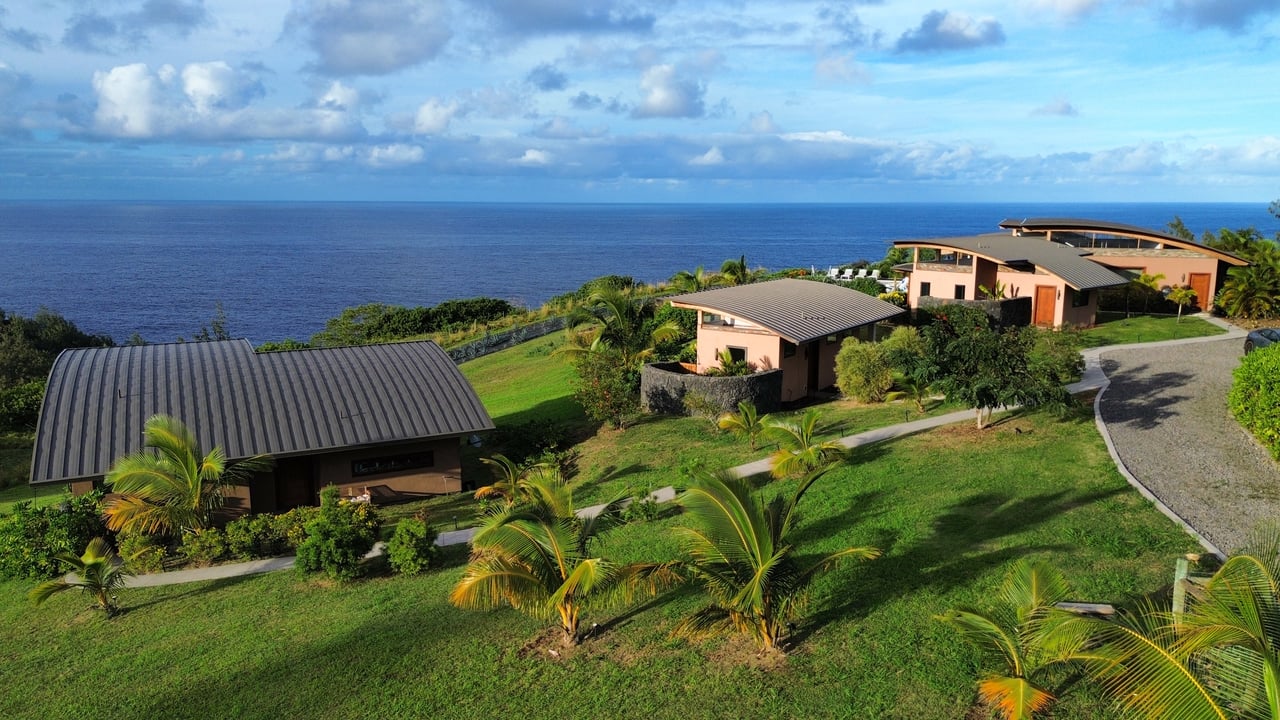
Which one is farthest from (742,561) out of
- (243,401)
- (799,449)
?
(243,401)

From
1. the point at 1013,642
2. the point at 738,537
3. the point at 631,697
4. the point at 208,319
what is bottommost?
the point at 208,319

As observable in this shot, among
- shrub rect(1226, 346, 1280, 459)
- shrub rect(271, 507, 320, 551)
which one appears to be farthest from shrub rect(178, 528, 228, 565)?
shrub rect(1226, 346, 1280, 459)

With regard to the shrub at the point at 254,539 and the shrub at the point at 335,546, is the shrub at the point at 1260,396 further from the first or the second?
the shrub at the point at 254,539

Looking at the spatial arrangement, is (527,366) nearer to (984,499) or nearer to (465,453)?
(465,453)

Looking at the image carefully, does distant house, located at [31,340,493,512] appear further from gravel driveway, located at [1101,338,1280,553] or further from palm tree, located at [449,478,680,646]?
gravel driveway, located at [1101,338,1280,553]

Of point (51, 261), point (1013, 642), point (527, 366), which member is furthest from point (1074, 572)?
point (51, 261)

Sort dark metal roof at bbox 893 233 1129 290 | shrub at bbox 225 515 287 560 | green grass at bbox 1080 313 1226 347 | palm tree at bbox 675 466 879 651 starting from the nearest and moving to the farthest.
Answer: palm tree at bbox 675 466 879 651
shrub at bbox 225 515 287 560
green grass at bbox 1080 313 1226 347
dark metal roof at bbox 893 233 1129 290
